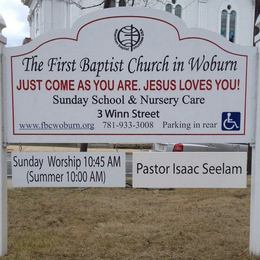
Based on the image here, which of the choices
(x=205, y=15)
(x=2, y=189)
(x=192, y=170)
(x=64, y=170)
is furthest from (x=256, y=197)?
(x=205, y=15)

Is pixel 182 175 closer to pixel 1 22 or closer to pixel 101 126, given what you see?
pixel 101 126

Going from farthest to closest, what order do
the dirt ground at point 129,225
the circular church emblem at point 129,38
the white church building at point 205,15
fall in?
the white church building at point 205,15 → the dirt ground at point 129,225 → the circular church emblem at point 129,38

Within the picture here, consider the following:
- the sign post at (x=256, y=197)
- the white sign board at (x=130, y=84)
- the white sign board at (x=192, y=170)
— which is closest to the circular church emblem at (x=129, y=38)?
the white sign board at (x=130, y=84)

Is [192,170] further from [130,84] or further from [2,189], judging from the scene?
[2,189]

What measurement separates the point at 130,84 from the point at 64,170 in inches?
45.1

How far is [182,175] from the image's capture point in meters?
4.43

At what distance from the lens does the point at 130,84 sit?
14.1 feet

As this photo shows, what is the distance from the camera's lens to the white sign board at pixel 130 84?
14.1 feet

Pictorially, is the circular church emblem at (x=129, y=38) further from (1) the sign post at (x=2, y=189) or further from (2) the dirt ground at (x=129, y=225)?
(2) the dirt ground at (x=129, y=225)

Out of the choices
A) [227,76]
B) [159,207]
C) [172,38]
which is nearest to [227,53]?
[227,76]

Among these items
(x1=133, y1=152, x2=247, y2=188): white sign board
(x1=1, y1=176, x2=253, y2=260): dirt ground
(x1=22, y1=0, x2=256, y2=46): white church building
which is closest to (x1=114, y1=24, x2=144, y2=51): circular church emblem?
(x1=133, y1=152, x2=247, y2=188): white sign board

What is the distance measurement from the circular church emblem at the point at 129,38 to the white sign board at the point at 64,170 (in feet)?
3.85

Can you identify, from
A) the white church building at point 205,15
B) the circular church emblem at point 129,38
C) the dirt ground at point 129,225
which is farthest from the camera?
the white church building at point 205,15

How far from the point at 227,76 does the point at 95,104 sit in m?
1.41
